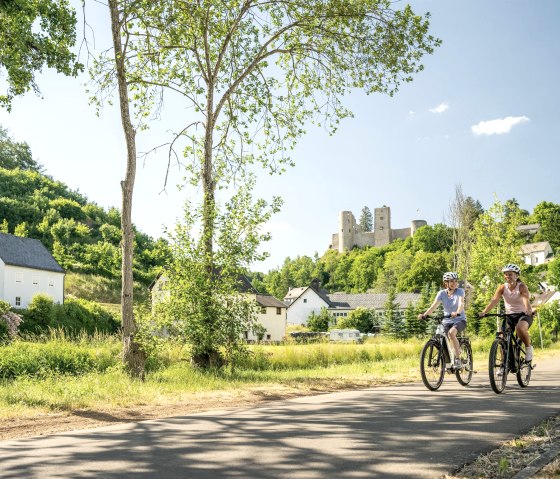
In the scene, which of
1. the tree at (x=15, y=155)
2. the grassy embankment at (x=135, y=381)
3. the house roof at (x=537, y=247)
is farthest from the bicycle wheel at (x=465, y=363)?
the house roof at (x=537, y=247)

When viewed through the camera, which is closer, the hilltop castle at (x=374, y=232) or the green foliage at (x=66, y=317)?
the green foliage at (x=66, y=317)

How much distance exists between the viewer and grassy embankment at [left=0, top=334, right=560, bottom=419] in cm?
917

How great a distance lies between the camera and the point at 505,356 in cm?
937

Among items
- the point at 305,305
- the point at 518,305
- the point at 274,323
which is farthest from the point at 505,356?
the point at 305,305

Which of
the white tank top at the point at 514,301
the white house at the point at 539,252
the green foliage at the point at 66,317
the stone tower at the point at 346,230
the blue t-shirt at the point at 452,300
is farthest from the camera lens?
the stone tower at the point at 346,230

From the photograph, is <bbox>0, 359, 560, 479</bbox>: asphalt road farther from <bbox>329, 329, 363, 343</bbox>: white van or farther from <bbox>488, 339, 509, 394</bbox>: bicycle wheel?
<bbox>329, 329, 363, 343</bbox>: white van

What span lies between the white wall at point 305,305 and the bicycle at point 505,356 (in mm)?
81686

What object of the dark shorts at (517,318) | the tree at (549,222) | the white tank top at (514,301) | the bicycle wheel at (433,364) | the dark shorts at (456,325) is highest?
the tree at (549,222)

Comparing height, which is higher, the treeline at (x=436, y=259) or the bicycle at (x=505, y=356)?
the treeline at (x=436, y=259)

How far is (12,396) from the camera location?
9422 mm

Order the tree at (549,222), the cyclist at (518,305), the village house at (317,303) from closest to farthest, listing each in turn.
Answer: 1. the cyclist at (518,305)
2. the village house at (317,303)
3. the tree at (549,222)

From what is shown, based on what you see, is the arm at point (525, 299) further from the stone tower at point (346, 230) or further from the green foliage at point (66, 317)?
the stone tower at point (346, 230)

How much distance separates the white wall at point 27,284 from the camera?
47312 mm

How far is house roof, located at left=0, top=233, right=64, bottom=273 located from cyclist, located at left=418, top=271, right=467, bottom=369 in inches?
1751
